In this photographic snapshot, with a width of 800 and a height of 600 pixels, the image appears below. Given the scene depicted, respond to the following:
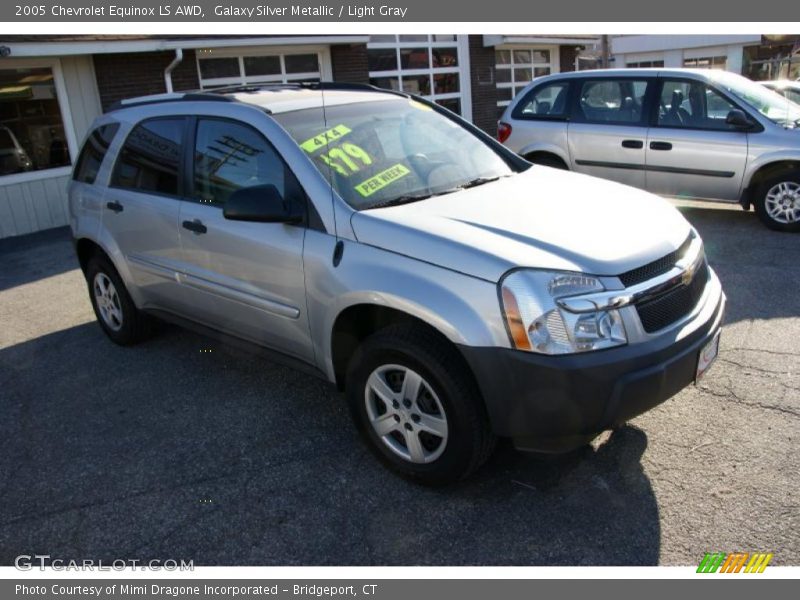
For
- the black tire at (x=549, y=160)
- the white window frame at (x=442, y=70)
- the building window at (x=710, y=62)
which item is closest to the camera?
the black tire at (x=549, y=160)

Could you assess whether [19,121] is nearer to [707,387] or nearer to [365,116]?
[365,116]

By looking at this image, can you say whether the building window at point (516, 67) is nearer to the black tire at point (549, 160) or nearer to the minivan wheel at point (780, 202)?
the black tire at point (549, 160)

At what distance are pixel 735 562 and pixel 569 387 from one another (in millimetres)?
885

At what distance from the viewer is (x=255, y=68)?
12602 mm

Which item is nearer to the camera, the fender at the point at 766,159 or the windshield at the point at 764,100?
the fender at the point at 766,159

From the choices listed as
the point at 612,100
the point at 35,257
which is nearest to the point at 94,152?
the point at 35,257

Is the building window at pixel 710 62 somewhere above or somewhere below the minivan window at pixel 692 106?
below

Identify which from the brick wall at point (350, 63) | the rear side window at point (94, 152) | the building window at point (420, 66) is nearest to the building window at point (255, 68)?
the brick wall at point (350, 63)

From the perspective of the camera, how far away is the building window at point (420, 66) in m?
14.5

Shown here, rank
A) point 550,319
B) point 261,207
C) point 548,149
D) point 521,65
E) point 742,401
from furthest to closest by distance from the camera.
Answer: point 521,65, point 548,149, point 742,401, point 261,207, point 550,319

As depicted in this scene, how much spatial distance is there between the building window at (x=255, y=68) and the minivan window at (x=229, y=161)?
336 inches

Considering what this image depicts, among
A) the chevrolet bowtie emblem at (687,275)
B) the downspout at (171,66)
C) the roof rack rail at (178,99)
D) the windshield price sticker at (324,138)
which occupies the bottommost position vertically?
the chevrolet bowtie emblem at (687,275)

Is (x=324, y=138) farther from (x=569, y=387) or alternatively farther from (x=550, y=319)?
(x=569, y=387)

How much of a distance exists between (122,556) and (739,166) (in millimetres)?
6880
